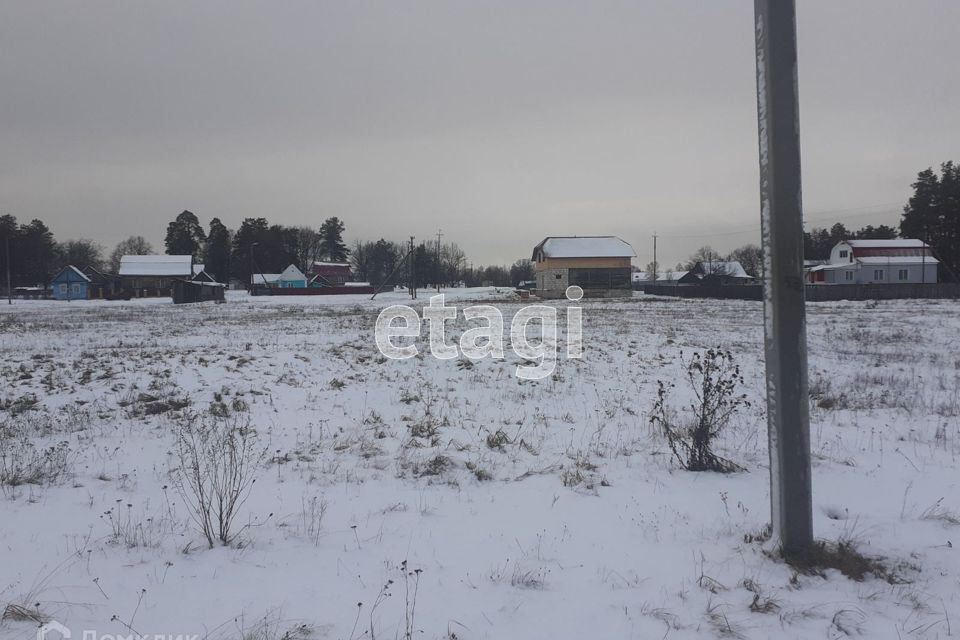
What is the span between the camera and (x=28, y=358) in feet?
41.3

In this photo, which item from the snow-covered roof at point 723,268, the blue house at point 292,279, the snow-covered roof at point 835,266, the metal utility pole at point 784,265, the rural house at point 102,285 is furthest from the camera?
the snow-covered roof at point 723,268

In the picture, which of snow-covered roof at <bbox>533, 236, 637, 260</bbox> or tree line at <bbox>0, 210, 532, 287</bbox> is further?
tree line at <bbox>0, 210, 532, 287</bbox>

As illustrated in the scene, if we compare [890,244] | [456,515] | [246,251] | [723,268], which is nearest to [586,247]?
[890,244]

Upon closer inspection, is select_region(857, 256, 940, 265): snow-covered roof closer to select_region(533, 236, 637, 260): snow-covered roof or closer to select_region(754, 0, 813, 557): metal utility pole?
select_region(533, 236, 637, 260): snow-covered roof

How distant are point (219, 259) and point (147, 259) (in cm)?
2207

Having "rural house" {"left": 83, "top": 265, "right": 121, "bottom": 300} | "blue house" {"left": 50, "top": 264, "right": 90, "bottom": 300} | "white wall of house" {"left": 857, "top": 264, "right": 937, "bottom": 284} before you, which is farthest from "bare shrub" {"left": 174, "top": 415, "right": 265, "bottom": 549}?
"blue house" {"left": 50, "top": 264, "right": 90, "bottom": 300}

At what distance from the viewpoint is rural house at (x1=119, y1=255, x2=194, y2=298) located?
74938mm

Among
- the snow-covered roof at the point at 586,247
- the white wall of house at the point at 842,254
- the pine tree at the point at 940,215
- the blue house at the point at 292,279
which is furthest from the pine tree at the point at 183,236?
the pine tree at the point at 940,215

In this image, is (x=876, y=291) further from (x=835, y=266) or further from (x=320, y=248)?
(x=320, y=248)

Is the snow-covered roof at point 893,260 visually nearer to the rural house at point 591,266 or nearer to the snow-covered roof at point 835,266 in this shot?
the snow-covered roof at point 835,266

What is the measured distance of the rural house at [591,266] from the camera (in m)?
57.0

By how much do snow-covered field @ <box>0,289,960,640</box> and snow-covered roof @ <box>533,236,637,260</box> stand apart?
1897 inches

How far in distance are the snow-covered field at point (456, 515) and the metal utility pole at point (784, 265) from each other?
539mm

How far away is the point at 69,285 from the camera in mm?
67500
